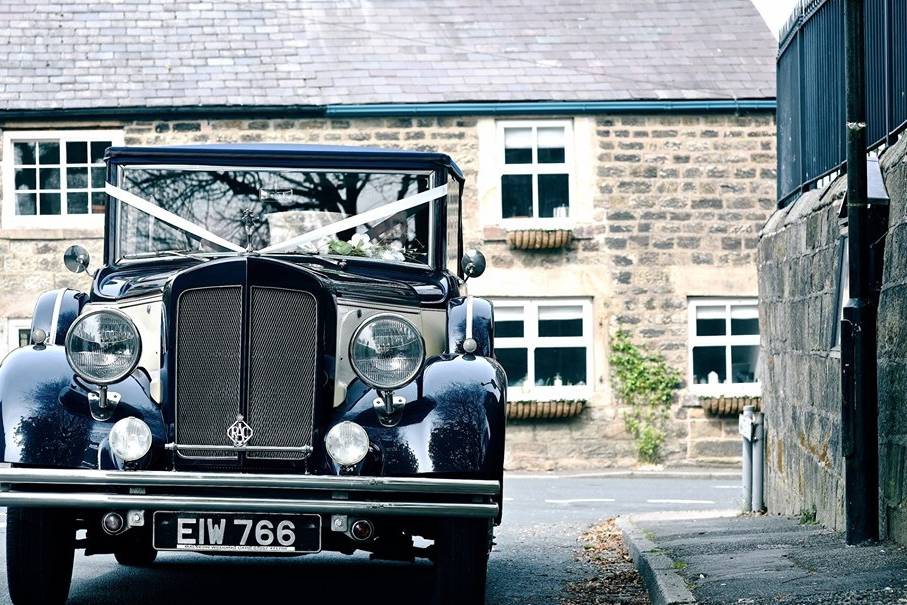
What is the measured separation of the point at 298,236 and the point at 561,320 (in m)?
13.6

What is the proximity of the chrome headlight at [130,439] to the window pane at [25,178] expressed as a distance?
50.5 ft

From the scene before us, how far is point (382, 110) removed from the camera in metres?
20.2

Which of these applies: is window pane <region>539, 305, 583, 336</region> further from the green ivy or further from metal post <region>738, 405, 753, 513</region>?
metal post <region>738, 405, 753, 513</region>

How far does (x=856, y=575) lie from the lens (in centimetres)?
649

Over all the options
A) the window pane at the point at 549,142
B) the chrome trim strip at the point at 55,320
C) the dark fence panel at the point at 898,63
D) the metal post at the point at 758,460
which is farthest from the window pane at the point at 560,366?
the chrome trim strip at the point at 55,320

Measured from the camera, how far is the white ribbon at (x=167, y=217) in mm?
7348

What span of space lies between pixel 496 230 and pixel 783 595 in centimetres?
1444

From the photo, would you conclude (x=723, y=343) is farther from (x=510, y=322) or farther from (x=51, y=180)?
(x=51, y=180)

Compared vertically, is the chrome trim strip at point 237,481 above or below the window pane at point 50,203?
below

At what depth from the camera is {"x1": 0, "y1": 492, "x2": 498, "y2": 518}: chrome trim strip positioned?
5730mm

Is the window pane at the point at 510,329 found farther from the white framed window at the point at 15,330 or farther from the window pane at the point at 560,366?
the white framed window at the point at 15,330

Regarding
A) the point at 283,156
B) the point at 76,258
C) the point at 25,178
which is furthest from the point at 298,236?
the point at 25,178

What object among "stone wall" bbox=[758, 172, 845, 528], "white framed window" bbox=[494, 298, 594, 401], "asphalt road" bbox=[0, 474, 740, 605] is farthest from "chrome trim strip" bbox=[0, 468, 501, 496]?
"white framed window" bbox=[494, 298, 594, 401]

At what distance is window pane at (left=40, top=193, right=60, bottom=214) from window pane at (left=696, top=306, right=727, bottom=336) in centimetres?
936
